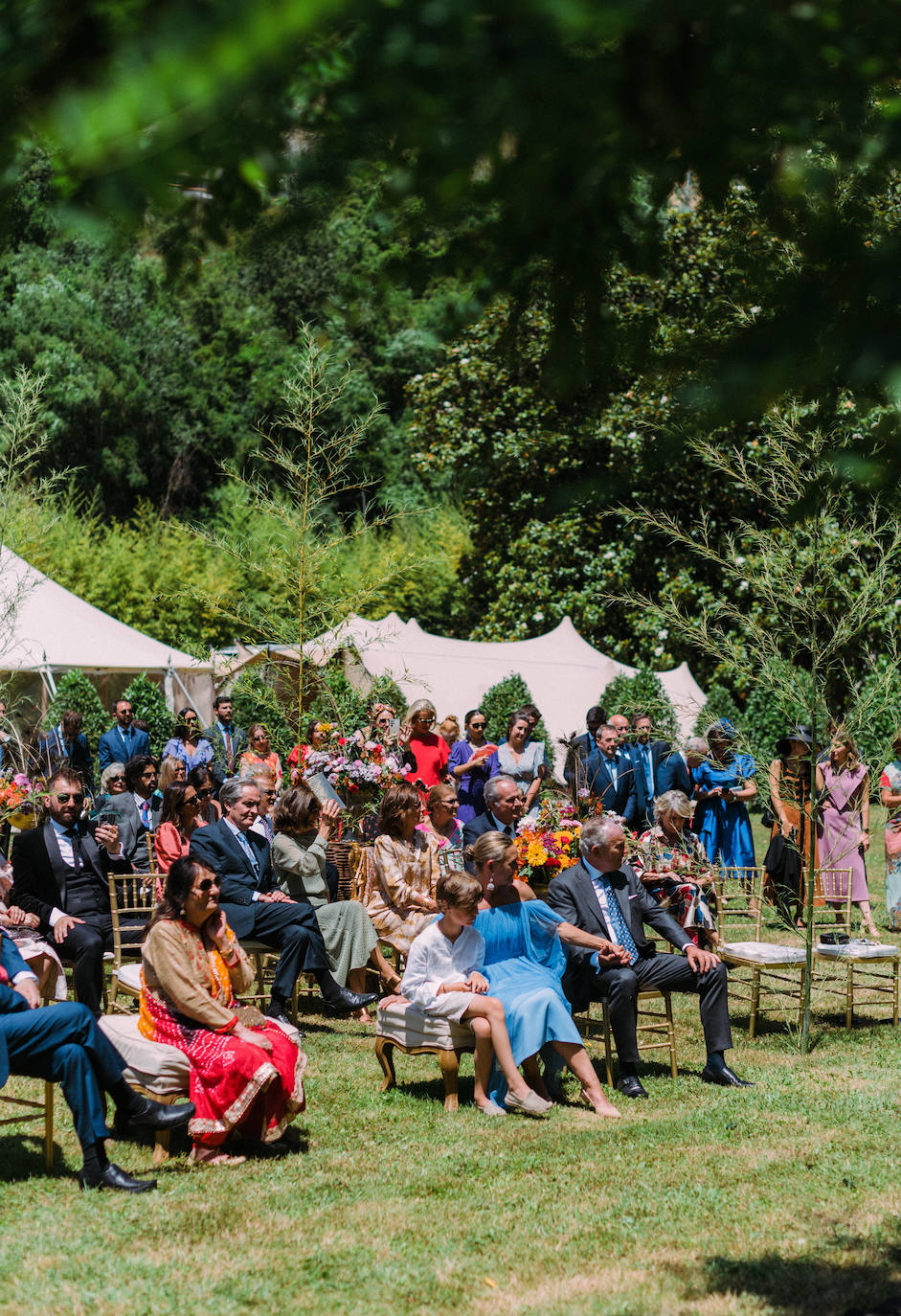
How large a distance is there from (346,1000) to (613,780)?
3833 millimetres

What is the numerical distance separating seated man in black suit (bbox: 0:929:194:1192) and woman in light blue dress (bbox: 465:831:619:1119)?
186 centimetres

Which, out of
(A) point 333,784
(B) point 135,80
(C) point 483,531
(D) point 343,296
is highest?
(C) point 483,531

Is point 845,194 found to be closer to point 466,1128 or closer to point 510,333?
point 510,333

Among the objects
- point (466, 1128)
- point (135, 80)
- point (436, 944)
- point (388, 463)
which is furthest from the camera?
point (388, 463)

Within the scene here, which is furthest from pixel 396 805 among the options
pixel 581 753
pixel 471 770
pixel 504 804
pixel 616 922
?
pixel 471 770

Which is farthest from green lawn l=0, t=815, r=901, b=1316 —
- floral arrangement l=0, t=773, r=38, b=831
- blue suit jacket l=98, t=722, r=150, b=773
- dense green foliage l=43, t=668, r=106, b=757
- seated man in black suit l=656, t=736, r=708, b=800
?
dense green foliage l=43, t=668, r=106, b=757

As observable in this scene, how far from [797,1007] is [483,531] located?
56.7 ft

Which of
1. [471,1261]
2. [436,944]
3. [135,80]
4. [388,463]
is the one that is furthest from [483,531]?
[135,80]

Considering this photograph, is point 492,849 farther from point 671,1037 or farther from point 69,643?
point 69,643

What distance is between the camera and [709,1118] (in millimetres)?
6316

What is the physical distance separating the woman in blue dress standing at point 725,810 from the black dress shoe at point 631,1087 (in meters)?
4.12

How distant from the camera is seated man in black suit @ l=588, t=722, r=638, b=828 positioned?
441 inches

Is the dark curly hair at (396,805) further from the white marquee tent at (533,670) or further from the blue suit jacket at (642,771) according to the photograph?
the white marquee tent at (533,670)

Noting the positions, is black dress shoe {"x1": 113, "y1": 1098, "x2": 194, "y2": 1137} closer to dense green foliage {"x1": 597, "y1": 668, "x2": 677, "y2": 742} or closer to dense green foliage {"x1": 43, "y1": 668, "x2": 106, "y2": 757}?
dense green foliage {"x1": 43, "y1": 668, "x2": 106, "y2": 757}
